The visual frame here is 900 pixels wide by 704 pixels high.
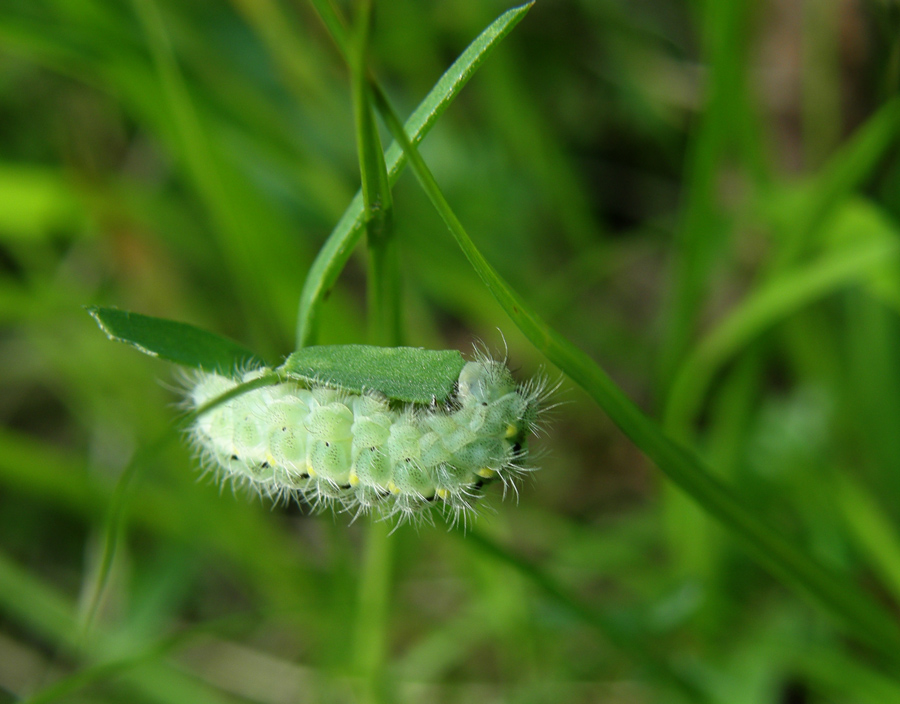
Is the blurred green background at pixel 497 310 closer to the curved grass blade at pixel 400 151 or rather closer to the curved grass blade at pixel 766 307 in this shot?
the curved grass blade at pixel 766 307

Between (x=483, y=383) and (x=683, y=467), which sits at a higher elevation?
(x=483, y=383)

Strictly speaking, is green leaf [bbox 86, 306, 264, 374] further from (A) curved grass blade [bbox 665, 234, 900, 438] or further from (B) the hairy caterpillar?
(A) curved grass blade [bbox 665, 234, 900, 438]

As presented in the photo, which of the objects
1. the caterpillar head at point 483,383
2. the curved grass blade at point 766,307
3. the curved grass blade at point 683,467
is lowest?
the curved grass blade at point 683,467

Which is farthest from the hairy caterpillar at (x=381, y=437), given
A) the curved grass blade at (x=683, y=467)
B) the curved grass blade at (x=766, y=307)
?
the curved grass blade at (x=766, y=307)

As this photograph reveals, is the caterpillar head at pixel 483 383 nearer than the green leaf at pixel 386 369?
No

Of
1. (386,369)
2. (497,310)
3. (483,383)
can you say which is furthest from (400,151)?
(497,310)

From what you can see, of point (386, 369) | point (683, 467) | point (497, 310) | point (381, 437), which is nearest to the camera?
point (386, 369)

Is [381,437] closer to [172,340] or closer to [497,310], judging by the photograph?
[172,340]

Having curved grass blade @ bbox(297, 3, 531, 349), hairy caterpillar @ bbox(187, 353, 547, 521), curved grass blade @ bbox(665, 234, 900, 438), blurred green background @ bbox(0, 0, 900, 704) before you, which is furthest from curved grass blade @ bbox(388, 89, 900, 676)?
curved grass blade @ bbox(665, 234, 900, 438)
